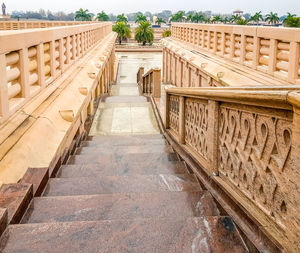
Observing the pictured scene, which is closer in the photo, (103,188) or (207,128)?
(103,188)

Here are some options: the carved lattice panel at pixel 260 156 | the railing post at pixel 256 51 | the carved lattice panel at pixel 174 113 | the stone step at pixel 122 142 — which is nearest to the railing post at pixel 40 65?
the stone step at pixel 122 142

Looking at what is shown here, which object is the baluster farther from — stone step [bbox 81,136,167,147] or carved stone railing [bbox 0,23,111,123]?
stone step [bbox 81,136,167,147]

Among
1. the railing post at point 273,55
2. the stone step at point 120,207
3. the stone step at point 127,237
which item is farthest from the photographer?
the railing post at point 273,55

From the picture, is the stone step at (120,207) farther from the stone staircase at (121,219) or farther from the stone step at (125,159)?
the stone step at (125,159)

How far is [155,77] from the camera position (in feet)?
41.4

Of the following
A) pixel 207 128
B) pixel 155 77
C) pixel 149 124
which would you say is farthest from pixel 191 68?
pixel 207 128

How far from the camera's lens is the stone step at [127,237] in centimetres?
223

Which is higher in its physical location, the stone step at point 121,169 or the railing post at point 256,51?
the railing post at point 256,51

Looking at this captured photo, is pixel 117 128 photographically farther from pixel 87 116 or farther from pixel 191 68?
pixel 191 68

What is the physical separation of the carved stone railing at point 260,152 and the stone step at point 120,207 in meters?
0.32

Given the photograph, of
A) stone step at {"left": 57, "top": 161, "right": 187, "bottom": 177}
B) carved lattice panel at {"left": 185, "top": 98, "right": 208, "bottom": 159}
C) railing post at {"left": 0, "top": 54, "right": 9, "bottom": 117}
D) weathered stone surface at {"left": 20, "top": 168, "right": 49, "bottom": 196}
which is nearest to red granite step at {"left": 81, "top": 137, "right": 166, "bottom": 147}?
carved lattice panel at {"left": 185, "top": 98, "right": 208, "bottom": 159}

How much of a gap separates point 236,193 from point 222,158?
540mm

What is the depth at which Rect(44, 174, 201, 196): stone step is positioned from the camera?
345 centimetres

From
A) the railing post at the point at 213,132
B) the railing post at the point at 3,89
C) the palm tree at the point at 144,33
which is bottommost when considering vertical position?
the railing post at the point at 213,132
